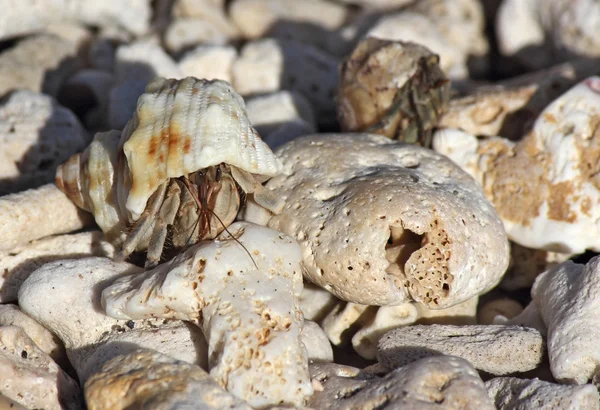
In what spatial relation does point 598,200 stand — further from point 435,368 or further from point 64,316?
point 64,316

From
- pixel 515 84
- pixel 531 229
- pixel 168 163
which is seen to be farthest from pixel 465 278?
pixel 515 84

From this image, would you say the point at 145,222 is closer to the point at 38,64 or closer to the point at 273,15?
A: the point at 38,64

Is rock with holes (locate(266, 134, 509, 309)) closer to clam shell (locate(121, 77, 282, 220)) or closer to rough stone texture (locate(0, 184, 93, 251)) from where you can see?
clam shell (locate(121, 77, 282, 220))

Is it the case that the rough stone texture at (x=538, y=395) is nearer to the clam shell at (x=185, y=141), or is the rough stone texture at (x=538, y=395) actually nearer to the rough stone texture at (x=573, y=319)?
the rough stone texture at (x=573, y=319)

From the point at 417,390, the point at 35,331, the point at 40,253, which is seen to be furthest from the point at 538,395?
the point at 40,253

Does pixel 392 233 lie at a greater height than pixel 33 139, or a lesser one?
lesser

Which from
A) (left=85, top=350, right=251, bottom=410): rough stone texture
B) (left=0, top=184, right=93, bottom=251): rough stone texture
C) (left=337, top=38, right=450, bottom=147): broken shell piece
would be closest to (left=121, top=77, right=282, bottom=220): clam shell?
(left=0, top=184, right=93, bottom=251): rough stone texture

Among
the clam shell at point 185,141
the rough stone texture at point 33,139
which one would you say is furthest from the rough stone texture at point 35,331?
the rough stone texture at point 33,139
